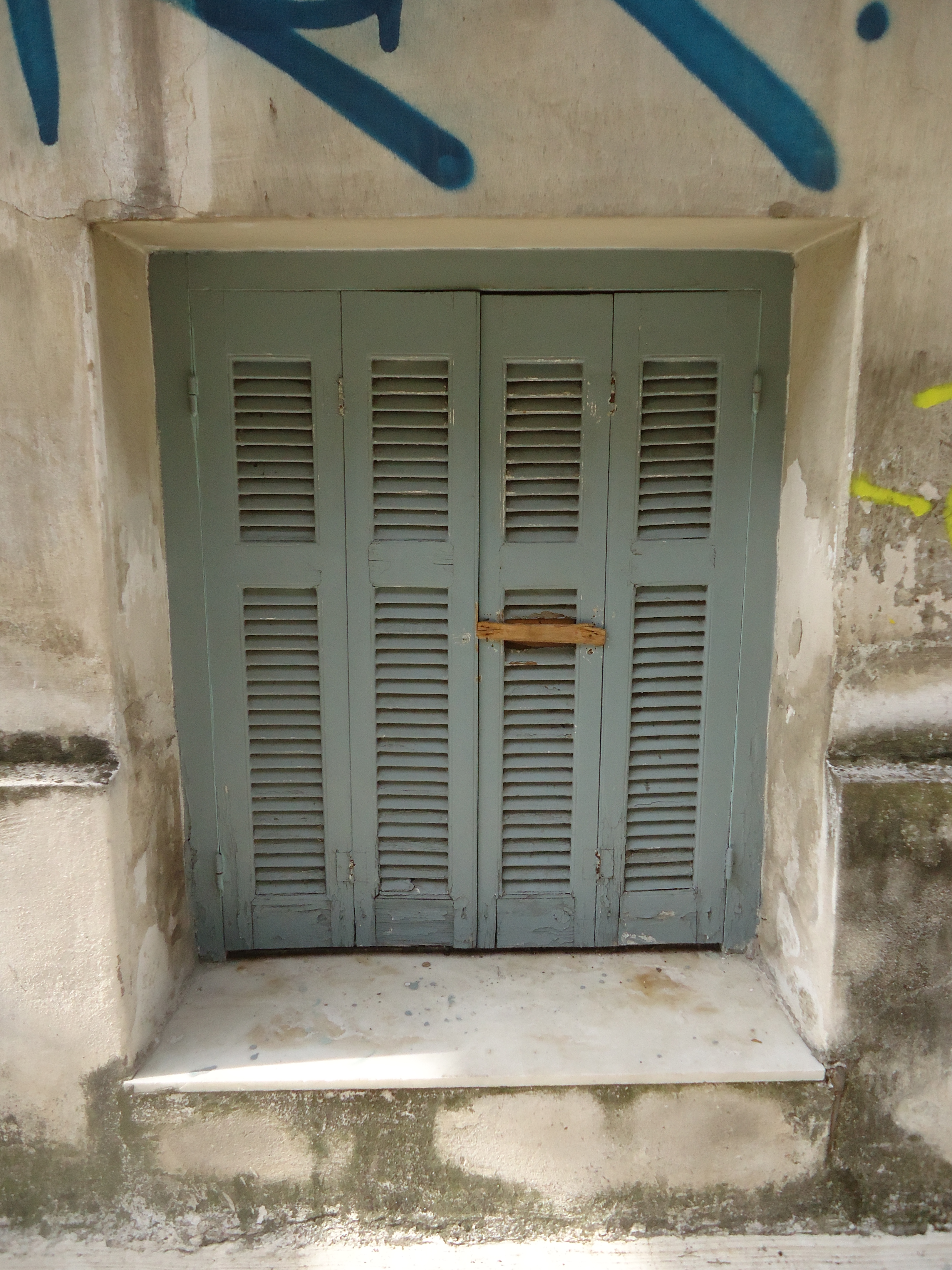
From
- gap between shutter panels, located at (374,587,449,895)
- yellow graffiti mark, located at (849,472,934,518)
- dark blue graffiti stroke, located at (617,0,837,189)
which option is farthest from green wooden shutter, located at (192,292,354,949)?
yellow graffiti mark, located at (849,472,934,518)

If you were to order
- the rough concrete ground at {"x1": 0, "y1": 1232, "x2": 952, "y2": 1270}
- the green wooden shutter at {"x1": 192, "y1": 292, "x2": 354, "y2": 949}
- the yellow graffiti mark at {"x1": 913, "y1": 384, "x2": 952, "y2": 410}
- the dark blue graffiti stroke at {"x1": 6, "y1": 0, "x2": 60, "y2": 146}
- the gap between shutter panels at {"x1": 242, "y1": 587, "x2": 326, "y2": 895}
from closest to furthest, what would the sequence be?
1. the dark blue graffiti stroke at {"x1": 6, "y1": 0, "x2": 60, "y2": 146}
2. the yellow graffiti mark at {"x1": 913, "y1": 384, "x2": 952, "y2": 410}
3. the rough concrete ground at {"x1": 0, "y1": 1232, "x2": 952, "y2": 1270}
4. the green wooden shutter at {"x1": 192, "y1": 292, "x2": 354, "y2": 949}
5. the gap between shutter panels at {"x1": 242, "y1": 587, "x2": 326, "y2": 895}

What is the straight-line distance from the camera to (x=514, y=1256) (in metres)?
2.20

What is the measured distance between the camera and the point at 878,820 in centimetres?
213

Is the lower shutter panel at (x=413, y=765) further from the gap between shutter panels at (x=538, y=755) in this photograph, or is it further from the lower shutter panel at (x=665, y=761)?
the lower shutter panel at (x=665, y=761)

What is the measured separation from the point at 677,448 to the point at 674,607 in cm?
49

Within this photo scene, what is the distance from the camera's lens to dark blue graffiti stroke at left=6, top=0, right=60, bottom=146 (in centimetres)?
186

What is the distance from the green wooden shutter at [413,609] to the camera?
2320mm

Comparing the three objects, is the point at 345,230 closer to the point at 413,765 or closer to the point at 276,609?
the point at 276,609

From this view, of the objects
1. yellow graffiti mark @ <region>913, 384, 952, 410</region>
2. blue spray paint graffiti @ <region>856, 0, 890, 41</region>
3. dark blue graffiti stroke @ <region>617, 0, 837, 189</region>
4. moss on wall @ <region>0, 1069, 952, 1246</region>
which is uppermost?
blue spray paint graffiti @ <region>856, 0, 890, 41</region>

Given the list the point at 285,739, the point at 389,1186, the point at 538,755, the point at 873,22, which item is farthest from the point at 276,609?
the point at 873,22

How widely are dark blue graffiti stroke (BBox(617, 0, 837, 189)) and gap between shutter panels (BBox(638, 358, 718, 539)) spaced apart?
56cm

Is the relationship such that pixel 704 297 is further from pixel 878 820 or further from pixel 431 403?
pixel 878 820

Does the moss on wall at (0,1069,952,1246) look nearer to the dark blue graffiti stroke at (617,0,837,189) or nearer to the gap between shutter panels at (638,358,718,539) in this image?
the gap between shutter panels at (638,358,718,539)

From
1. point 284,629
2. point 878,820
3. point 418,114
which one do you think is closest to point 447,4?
point 418,114
